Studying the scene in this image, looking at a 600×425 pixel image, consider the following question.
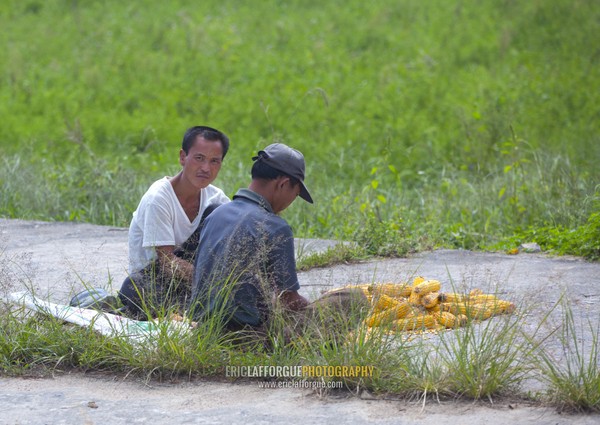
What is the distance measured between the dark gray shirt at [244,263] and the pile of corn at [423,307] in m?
0.48

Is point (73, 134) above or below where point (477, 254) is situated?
above

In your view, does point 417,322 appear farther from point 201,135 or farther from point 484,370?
point 201,135

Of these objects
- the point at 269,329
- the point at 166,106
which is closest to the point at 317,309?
the point at 269,329

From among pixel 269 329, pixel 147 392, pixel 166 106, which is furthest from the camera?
pixel 166 106

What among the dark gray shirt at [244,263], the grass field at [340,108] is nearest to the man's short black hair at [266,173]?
the dark gray shirt at [244,263]

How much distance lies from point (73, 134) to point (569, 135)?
7.17 metres

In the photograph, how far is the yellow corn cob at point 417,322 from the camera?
5.17 metres

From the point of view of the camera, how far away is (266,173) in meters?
5.04

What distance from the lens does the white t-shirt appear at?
566cm

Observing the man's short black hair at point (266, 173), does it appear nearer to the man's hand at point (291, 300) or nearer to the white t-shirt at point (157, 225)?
the man's hand at point (291, 300)

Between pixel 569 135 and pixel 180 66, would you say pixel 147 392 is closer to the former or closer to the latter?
pixel 569 135

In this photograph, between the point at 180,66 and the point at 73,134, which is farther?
the point at 180,66

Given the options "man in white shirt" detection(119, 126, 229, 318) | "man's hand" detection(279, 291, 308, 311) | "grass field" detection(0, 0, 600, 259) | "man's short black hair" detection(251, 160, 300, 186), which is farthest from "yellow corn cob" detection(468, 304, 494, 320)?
"grass field" detection(0, 0, 600, 259)

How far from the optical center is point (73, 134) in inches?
466
